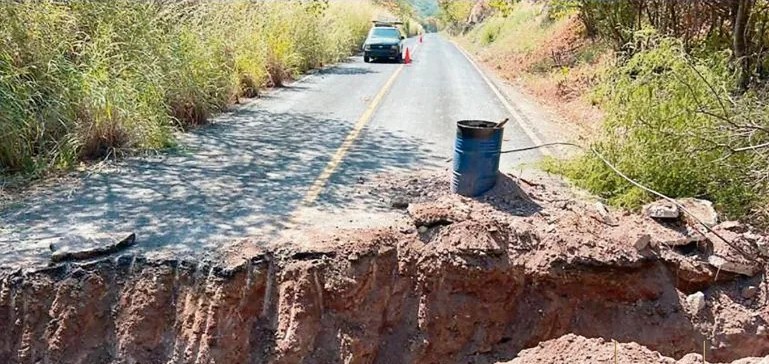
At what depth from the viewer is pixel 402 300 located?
4.55 m

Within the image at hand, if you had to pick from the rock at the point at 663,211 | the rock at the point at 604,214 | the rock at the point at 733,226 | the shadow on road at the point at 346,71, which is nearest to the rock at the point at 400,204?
the rock at the point at 604,214

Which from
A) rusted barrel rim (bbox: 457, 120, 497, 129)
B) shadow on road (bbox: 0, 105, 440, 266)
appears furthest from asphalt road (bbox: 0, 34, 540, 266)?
rusted barrel rim (bbox: 457, 120, 497, 129)

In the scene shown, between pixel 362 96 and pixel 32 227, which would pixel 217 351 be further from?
pixel 362 96

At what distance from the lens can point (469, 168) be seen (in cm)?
561

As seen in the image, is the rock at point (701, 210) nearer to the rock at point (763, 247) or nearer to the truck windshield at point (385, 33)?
the rock at point (763, 247)

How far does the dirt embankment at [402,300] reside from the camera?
3.97 metres

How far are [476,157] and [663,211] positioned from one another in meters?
1.65

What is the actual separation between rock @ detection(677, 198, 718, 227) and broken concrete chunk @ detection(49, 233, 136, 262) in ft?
15.0

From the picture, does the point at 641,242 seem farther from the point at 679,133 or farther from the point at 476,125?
the point at 476,125

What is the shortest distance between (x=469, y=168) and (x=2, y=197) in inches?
170

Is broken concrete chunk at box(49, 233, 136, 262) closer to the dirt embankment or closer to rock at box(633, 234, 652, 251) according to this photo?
the dirt embankment

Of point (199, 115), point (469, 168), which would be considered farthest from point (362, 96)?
point (469, 168)

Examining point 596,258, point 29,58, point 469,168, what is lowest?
point 596,258

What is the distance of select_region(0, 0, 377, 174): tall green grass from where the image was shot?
20.7ft
